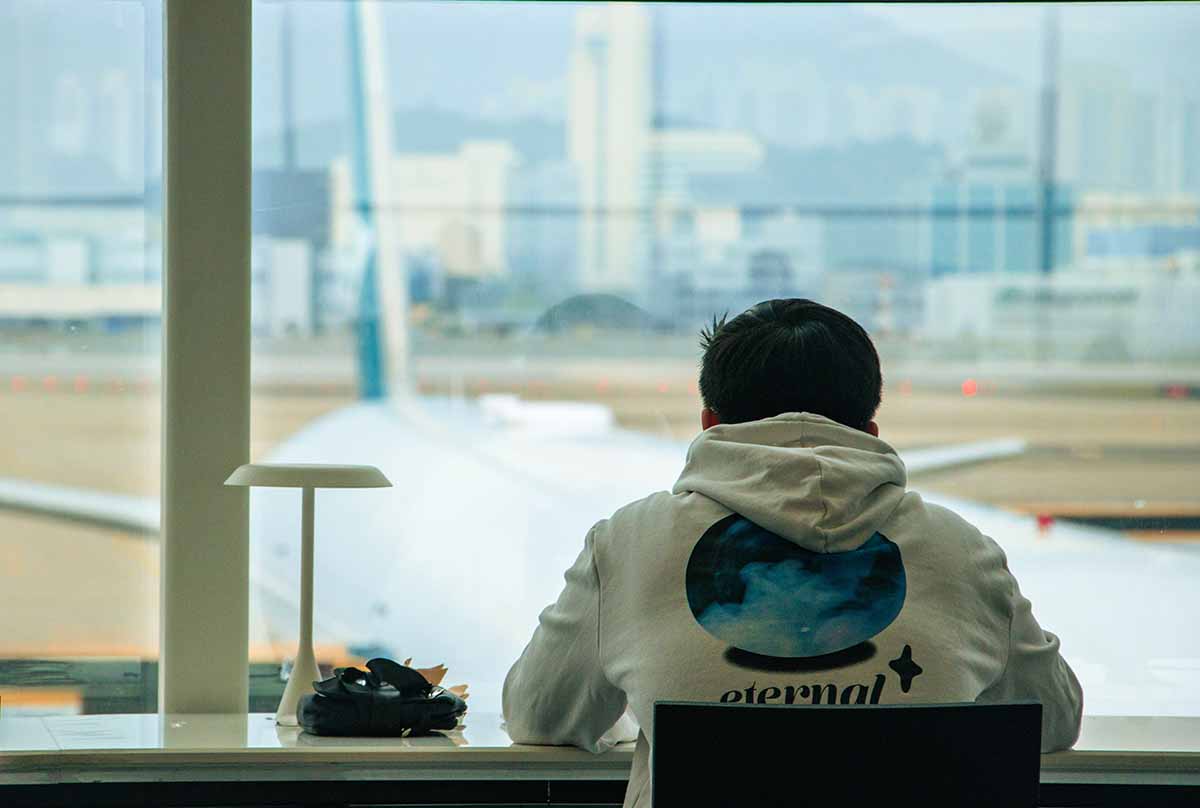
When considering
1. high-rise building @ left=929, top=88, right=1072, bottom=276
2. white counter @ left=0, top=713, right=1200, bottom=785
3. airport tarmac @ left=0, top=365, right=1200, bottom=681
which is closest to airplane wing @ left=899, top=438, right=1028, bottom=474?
airport tarmac @ left=0, top=365, right=1200, bottom=681

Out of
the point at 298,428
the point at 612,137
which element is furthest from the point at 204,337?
the point at 612,137

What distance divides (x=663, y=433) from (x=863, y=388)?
195 cm

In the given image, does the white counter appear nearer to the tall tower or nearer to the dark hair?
the dark hair

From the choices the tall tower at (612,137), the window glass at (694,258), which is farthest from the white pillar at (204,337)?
the tall tower at (612,137)

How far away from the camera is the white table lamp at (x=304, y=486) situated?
5.54ft

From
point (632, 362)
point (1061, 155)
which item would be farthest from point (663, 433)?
point (1061, 155)

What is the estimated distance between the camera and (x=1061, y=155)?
10.8ft

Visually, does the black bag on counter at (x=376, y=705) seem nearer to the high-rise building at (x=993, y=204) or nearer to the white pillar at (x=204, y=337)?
the white pillar at (x=204, y=337)

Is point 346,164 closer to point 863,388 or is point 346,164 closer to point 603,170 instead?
point 603,170

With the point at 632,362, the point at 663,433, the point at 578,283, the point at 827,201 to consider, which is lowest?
the point at 663,433

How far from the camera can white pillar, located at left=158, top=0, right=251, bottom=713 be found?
6.33ft

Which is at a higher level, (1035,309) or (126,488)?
(1035,309)

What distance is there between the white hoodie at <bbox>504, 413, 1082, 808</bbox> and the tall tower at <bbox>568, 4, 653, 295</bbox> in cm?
165

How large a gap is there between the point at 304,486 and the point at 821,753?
92 cm
